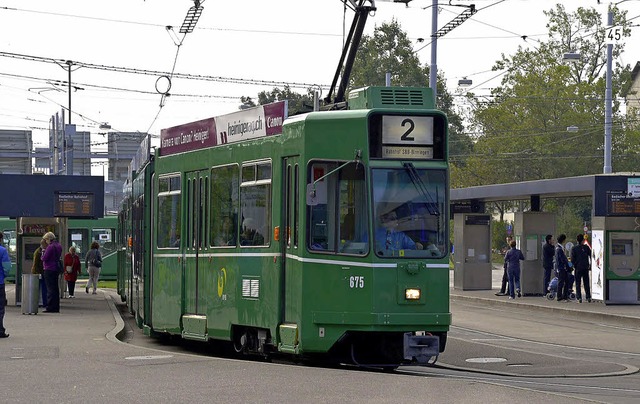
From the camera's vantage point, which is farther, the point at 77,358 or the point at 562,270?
the point at 562,270

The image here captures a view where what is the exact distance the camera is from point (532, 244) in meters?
35.5

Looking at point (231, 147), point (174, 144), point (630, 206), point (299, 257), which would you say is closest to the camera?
point (299, 257)

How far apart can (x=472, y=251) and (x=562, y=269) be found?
6.33m

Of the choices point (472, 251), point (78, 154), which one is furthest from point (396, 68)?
point (472, 251)

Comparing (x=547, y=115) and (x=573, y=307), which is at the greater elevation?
(x=547, y=115)

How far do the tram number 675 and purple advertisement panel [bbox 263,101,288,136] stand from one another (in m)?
2.17

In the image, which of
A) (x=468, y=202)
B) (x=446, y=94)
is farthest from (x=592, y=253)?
(x=446, y=94)

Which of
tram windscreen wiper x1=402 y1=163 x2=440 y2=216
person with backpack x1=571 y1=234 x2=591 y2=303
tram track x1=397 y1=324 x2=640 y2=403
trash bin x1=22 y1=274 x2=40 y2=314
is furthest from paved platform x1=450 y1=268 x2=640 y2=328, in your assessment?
tram windscreen wiper x1=402 y1=163 x2=440 y2=216

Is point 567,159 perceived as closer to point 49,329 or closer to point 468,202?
point 468,202

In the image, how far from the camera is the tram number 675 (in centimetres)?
1400

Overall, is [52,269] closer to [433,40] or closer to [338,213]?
[433,40]

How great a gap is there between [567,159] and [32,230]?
45.0 metres

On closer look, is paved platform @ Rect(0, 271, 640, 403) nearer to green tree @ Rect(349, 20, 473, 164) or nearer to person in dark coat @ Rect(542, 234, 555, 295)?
person in dark coat @ Rect(542, 234, 555, 295)

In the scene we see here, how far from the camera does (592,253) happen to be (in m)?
32.1
